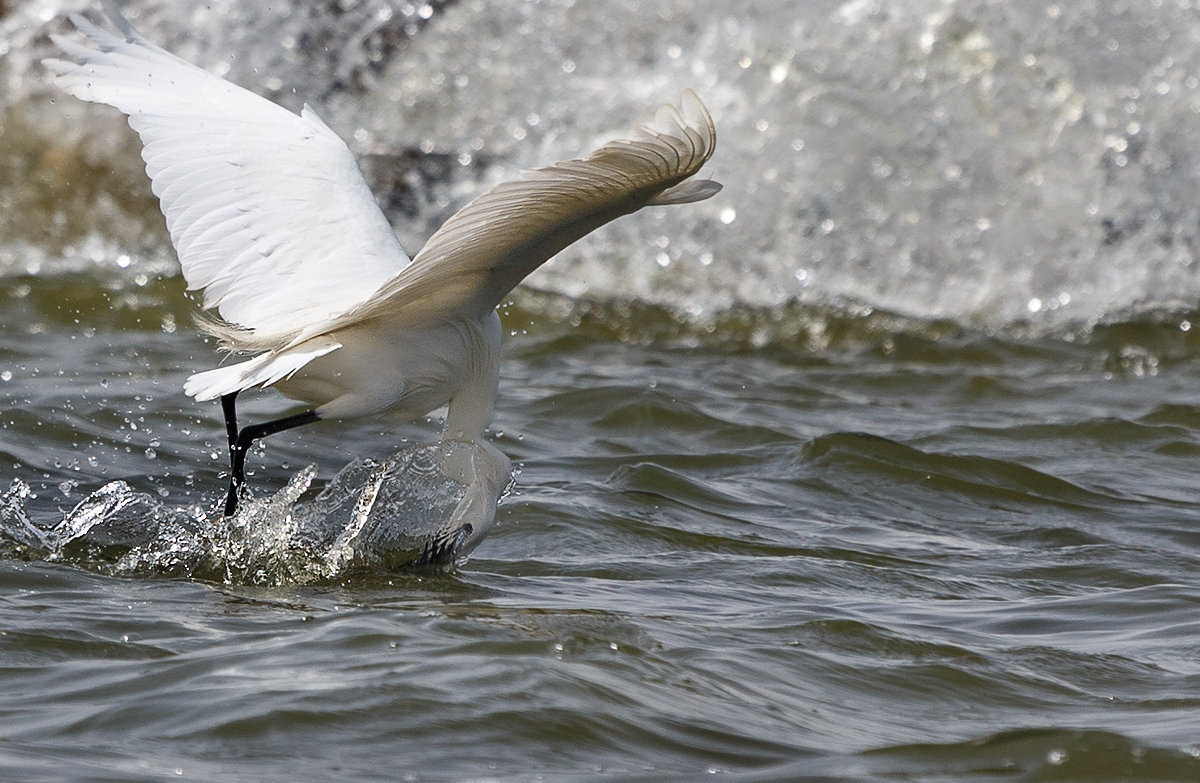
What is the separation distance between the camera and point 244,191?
436cm

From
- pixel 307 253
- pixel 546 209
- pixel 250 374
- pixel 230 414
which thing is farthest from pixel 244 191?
pixel 546 209

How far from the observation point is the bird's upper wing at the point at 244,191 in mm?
4168

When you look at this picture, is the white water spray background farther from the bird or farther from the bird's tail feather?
the bird's tail feather

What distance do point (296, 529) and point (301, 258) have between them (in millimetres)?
738

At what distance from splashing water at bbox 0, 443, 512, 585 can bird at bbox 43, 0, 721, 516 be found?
135 millimetres

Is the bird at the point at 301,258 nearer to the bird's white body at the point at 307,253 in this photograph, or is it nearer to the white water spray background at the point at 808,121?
the bird's white body at the point at 307,253

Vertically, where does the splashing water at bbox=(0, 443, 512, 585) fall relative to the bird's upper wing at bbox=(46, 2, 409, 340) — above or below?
below

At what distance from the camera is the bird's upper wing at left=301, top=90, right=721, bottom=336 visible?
9.98ft

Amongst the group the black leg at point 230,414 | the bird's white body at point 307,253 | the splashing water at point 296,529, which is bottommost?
the splashing water at point 296,529

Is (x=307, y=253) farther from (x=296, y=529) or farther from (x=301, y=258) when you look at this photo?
(x=296, y=529)

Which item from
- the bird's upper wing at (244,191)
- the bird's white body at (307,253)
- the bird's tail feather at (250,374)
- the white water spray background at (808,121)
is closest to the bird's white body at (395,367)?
the bird's white body at (307,253)

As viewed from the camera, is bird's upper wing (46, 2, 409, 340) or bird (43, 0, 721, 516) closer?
bird (43, 0, 721, 516)

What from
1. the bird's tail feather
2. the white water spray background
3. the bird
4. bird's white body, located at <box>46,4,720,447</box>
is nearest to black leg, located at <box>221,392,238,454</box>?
the bird

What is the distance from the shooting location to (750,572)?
179 inches
